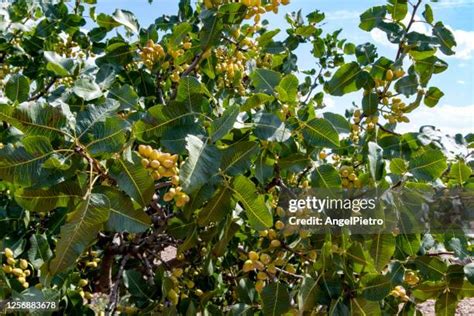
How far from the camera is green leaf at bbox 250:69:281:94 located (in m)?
1.34

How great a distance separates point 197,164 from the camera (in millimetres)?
1036

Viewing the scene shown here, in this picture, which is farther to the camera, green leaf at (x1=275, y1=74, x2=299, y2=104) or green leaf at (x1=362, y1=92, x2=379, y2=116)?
green leaf at (x1=362, y1=92, x2=379, y2=116)

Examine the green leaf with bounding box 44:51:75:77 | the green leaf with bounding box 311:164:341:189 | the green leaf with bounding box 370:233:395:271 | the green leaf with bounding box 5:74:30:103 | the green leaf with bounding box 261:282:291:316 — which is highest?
the green leaf with bounding box 44:51:75:77

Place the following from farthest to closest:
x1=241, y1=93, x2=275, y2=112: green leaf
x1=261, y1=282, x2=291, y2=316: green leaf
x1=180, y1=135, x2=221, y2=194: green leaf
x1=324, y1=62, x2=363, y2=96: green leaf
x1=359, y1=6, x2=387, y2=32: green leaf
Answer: x1=359, y1=6, x2=387, y2=32: green leaf < x1=324, y1=62, x2=363, y2=96: green leaf < x1=261, y1=282, x2=291, y2=316: green leaf < x1=241, y1=93, x2=275, y2=112: green leaf < x1=180, y1=135, x2=221, y2=194: green leaf

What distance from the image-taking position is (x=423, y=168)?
1363 millimetres

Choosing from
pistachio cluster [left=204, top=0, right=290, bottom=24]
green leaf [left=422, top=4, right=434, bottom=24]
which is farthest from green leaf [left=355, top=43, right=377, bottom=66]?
pistachio cluster [left=204, top=0, right=290, bottom=24]

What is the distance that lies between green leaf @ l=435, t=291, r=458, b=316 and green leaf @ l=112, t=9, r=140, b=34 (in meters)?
1.19

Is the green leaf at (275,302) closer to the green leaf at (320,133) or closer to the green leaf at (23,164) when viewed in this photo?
the green leaf at (320,133)

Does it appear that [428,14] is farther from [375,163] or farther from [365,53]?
[375,163]

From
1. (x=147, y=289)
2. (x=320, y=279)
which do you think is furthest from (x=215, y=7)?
(x=147, y=289)

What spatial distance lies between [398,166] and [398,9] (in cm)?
56

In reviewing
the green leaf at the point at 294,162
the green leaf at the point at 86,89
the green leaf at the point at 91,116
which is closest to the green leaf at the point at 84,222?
the green leaf at the point at 91,116

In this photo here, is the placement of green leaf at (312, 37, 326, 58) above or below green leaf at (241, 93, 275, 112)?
above

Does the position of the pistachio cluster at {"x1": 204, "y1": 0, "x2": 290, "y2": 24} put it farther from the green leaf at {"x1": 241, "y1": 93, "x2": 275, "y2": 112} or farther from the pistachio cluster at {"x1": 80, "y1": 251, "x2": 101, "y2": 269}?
the pistachio cluster at {"x1": 80, "y1": 251, "x2": 101, "y2": 269}
